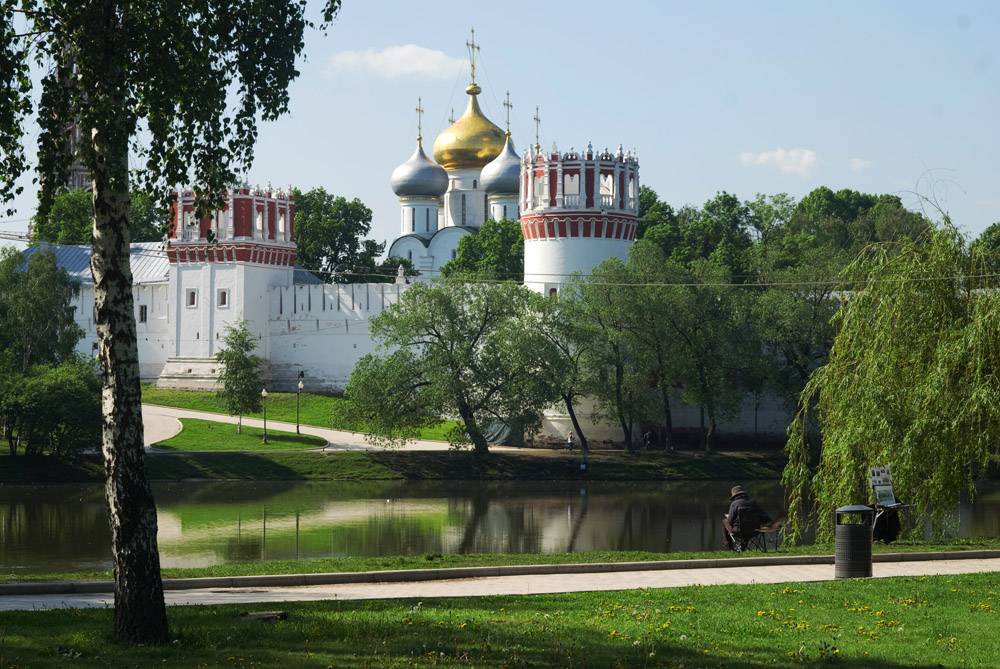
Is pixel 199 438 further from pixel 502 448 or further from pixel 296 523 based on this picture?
pixel 296 523

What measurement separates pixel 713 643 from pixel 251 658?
344 cm

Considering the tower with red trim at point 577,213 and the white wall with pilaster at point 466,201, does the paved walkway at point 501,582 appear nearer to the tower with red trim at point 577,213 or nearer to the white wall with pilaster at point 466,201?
the tower with red trim at point 577,213

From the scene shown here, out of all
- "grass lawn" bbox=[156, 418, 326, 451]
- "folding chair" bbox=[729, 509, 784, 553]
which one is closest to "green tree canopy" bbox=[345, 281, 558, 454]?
"grass lawn" bbox=[156, 418, 326, 451]

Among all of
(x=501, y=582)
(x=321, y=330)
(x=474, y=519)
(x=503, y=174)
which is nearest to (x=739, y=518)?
(x=501, y=582)

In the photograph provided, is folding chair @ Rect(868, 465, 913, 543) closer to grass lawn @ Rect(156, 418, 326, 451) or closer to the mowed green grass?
the mowed green grass

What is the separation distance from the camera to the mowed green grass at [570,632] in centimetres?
846

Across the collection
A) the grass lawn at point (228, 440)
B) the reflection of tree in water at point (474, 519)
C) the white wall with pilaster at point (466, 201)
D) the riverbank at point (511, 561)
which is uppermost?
the white wall with pilaster at point (466, 201)

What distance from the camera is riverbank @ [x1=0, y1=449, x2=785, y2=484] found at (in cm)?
3653

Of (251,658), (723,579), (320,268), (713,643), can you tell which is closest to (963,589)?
(723,579)

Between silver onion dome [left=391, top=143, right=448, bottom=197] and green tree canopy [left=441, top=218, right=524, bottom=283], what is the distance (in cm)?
944

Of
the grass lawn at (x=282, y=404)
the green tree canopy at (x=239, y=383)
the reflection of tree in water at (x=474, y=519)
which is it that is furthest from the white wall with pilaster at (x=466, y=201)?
the reflection of tree in water at (x=474, y=519)

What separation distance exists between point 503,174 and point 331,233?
9.78 meters

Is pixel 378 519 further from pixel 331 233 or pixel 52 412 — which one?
pixel 331 233

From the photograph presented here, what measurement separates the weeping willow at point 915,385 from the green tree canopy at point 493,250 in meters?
35.3
